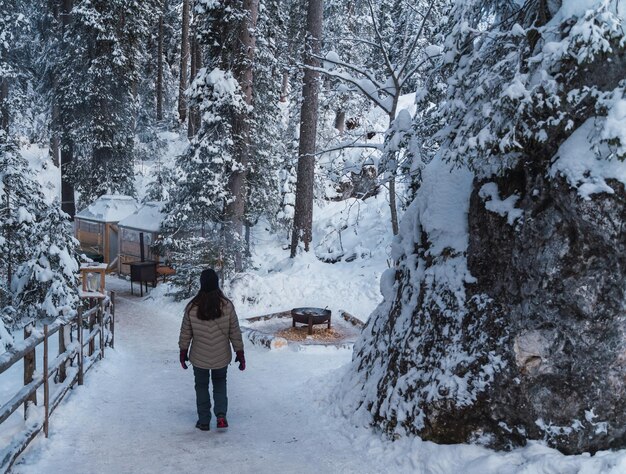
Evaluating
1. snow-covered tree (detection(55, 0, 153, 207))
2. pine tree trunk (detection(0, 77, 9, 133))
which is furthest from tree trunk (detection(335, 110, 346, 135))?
pine tree trunk (detection(0, 77, 9, 133))

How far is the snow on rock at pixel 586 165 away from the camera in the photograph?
421 cm

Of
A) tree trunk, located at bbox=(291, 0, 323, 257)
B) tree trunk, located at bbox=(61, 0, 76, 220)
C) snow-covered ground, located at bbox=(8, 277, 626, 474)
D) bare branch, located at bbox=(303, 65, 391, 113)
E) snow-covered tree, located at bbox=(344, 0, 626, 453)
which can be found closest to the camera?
snow-covered tree, located at bbox=(344, 0, 626, 453)

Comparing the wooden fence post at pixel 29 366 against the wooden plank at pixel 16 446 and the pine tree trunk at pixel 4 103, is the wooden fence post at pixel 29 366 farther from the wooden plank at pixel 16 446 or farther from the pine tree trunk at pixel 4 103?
the pine tree trunk at pixel 4 103

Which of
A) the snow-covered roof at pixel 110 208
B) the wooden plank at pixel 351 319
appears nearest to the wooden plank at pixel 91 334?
the wooden plank at pixel 351 319

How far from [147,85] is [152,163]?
554 cm

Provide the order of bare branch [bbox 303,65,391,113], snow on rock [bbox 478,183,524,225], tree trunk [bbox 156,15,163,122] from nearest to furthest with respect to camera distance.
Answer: snow on rock [bbox 478,183,524,225]
bare branch [bbox 303,65,391,113]
tree trunk [bbox 156,15,163,122]

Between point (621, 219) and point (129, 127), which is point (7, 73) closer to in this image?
point (129, 127)

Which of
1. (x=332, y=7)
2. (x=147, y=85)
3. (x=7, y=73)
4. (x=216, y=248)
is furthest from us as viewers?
(x=147, y=85)

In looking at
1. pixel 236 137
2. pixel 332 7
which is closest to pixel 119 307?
pixel 236 137

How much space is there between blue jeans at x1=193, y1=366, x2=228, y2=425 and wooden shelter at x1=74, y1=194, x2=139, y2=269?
1765 cm

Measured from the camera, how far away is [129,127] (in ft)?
81.0

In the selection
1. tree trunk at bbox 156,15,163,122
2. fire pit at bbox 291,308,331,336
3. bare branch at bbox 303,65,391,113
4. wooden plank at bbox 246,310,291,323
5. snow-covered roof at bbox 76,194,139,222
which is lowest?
wooden plank at bbox 246,310,291,323

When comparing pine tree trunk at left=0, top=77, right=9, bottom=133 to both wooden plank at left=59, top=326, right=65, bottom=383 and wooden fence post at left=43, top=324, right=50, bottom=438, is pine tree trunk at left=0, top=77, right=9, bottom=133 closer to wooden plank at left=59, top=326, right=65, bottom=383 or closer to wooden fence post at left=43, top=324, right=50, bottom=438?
wooden plank at left=59, top=326, right=65, bottom=383

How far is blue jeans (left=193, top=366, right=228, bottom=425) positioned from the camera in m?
5.87
